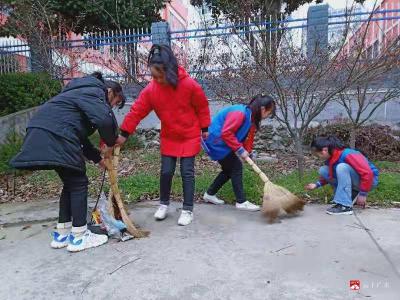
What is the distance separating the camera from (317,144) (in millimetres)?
3914

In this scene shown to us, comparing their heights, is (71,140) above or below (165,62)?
below

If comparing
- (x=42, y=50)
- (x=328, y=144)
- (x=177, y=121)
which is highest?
(x=42, y=50)

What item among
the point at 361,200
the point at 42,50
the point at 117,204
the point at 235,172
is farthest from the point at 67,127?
the point at 42,50

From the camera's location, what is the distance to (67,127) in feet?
9.97

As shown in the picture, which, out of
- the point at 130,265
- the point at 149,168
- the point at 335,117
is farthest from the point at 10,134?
the point at 335,117

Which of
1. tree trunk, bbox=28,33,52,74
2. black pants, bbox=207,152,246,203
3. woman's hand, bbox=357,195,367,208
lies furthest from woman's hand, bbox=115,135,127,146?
tree trunk, bbox=28,33,52,74

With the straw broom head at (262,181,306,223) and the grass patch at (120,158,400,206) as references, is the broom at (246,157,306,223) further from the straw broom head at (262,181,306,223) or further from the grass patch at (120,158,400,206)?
the grass patch at (120,158,400,206)

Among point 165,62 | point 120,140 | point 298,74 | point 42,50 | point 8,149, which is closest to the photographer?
point 165,62

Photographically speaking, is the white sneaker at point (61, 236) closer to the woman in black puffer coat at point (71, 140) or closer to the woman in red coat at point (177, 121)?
the woman in black puffer coat at point (71, 140)

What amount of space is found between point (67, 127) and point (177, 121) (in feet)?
3.23

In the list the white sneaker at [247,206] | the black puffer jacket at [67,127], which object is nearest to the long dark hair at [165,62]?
the black puffer jacket at [67,127]

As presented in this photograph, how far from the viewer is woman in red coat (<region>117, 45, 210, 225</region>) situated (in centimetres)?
360

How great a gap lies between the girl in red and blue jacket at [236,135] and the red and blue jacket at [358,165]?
704 millimetres

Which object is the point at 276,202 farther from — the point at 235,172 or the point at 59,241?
the point at 59,241
